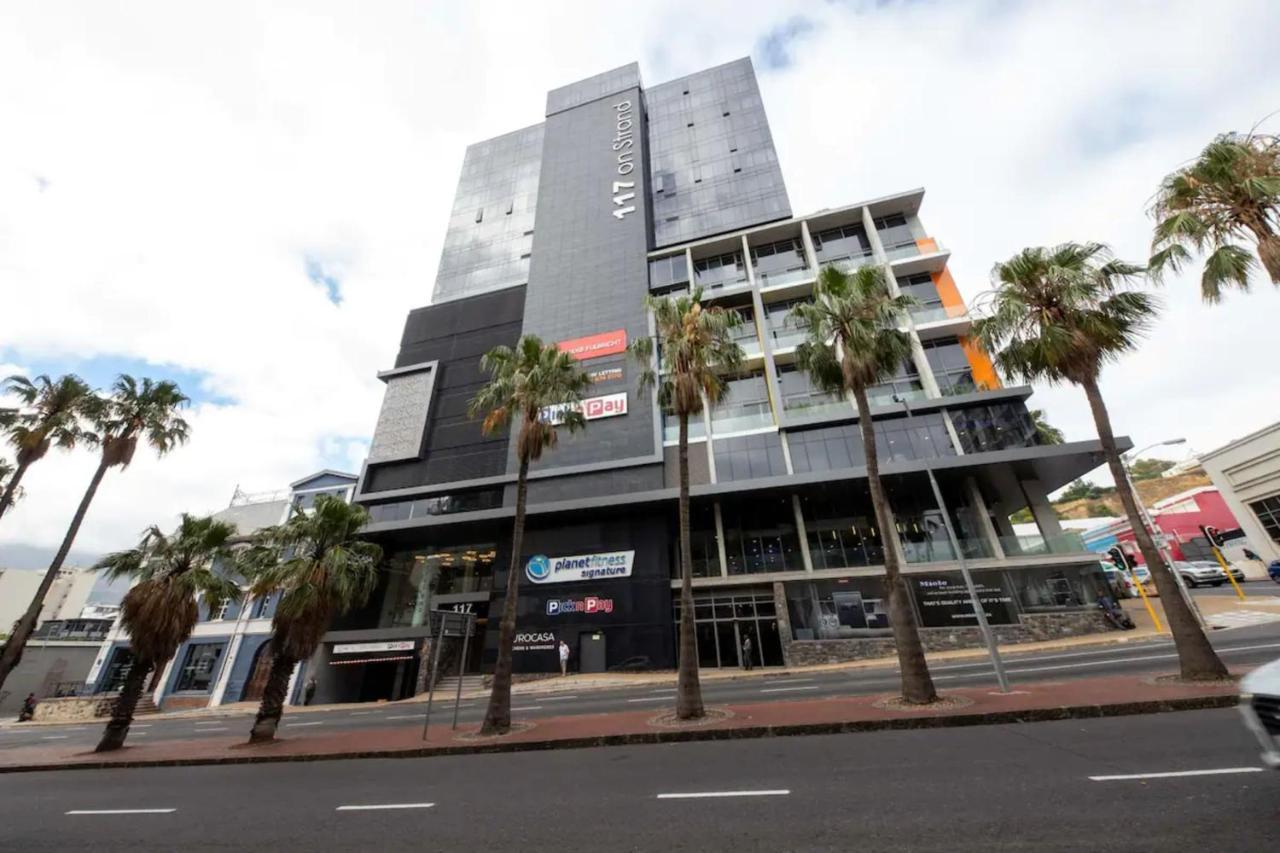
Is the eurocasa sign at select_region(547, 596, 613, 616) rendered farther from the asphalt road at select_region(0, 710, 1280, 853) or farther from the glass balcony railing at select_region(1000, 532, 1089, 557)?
the glass balcony railing at select_region(1000, 532, 1089, 557)

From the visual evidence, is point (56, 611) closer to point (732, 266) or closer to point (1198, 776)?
point (732, 266)

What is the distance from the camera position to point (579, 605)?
93.0 feet

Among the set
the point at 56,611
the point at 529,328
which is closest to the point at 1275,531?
the point at 529,328

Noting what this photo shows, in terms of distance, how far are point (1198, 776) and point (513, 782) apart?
906 centimetres

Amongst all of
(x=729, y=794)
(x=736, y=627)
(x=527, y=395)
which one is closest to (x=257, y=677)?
(x=736, y=627)

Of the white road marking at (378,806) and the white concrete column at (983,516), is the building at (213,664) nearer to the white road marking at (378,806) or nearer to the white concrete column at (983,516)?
the white road marking at (378,806)

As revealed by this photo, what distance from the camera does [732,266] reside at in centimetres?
3872

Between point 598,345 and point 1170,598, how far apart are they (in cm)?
3005

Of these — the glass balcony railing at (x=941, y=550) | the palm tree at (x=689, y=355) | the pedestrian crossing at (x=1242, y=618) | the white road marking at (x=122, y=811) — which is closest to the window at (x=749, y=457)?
the glass balcony railing at (x=941, y=550)

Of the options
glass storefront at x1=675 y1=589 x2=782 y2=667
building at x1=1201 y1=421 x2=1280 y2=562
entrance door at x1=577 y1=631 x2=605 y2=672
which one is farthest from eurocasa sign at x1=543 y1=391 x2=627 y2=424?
building at x1=1201 y1=421 x2=1280 y2=562

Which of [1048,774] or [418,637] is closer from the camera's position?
[1048,774]

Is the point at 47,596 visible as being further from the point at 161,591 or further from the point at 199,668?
the point at 161,591

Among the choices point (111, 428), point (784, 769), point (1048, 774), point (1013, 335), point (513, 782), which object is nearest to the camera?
point (1048, 774)

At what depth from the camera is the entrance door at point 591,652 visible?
2705 cm
